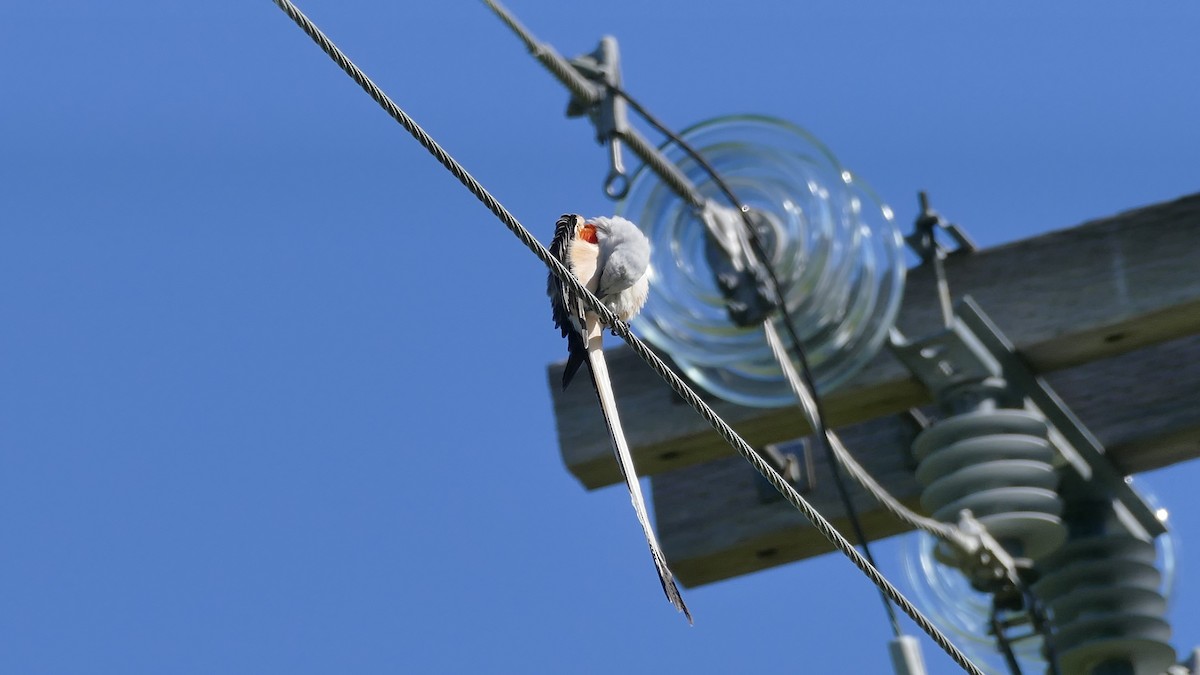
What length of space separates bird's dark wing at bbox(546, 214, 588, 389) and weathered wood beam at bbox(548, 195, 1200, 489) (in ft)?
0.34

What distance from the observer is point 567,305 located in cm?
614

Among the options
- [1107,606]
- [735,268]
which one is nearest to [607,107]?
[735,268]

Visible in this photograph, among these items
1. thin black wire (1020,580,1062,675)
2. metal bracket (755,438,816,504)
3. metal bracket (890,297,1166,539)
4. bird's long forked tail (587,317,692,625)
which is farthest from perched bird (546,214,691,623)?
thin black wire (1020,580,1062,675)

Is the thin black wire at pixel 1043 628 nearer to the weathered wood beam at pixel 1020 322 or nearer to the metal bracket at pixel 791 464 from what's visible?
the weathered wood beam at pixel 1020 322

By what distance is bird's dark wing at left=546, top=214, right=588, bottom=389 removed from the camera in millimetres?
5949

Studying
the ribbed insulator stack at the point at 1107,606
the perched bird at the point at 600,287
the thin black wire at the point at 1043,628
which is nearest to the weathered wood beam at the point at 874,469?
the perched bird at the point at 600,287

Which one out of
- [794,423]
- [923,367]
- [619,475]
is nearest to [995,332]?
[923,367]

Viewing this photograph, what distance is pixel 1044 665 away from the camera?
5766mm

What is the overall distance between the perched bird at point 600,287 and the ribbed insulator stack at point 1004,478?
807 mm

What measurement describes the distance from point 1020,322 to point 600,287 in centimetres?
127

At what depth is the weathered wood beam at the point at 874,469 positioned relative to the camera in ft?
18.9

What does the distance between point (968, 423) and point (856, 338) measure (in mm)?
372

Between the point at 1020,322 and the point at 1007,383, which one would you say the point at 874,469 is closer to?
the point at 1007,383

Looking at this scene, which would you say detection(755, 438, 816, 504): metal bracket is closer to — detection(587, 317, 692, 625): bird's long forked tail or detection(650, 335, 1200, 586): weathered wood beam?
detection(650, 335, 1200, 586): weathered wood beam
